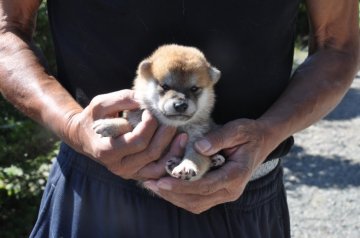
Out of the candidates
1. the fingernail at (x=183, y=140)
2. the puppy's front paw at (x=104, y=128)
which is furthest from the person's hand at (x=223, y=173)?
the puppy's front paw at (x=104, y=128)

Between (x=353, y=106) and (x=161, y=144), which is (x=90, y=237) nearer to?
(x=161, y=144)

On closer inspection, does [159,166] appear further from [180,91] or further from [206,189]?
[180,91]

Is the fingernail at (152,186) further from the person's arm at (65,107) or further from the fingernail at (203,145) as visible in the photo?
the fingernail at (203,145)

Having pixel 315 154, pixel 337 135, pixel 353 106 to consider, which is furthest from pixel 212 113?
pixel 353 106

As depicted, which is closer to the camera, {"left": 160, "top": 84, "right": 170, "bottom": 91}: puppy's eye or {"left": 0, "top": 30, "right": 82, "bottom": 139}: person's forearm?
{"left": 0, "top": 30, "right": 82, "bottom": 139}: person's forearm

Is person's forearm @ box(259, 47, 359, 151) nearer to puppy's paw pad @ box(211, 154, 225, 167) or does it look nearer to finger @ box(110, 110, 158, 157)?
puppy's paw pad @ box(211, 154, 225, 167)

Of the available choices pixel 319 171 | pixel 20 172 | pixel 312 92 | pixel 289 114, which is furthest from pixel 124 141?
pixel 319 171

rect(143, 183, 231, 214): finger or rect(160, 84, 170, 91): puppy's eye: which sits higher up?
rect(160, 84, 170, 91): puppy's eye

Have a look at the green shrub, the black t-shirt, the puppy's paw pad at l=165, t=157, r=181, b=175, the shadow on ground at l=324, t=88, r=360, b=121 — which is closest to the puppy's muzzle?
the black t-shirt
